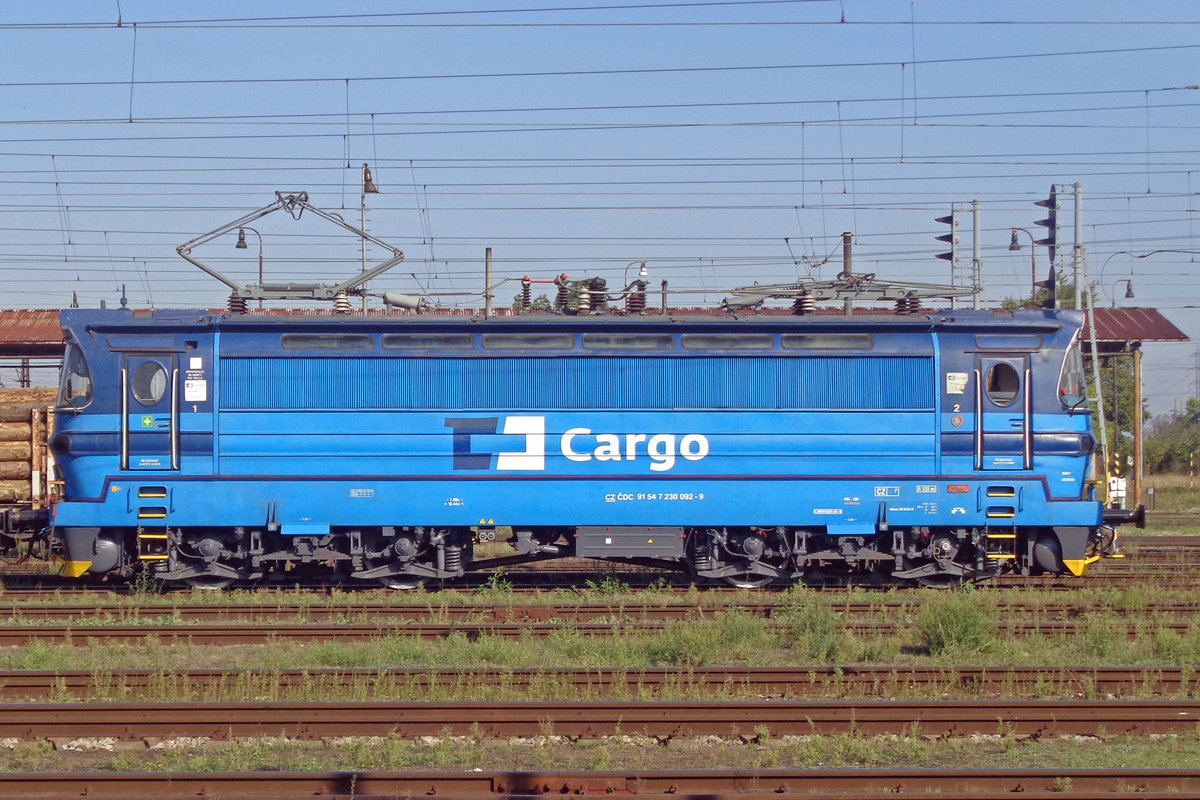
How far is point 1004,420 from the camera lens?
1473cm

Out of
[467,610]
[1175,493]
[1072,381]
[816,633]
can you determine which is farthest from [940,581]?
[1175,493]

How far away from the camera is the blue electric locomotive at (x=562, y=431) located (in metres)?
14.6

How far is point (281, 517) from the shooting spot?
1461cm

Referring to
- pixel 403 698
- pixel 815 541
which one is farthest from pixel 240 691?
pixel 815 541

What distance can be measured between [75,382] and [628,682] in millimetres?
8850

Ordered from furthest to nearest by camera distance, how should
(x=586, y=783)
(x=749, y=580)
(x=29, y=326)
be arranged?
(x=29, y=326) → (x=749, y=580) → (x=586, y=783)

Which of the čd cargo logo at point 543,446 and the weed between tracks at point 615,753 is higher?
the čd cargo logo at point 543,446

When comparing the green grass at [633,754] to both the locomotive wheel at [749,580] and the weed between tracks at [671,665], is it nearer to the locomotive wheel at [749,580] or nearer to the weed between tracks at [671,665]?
the weed between tracks at [671,665]

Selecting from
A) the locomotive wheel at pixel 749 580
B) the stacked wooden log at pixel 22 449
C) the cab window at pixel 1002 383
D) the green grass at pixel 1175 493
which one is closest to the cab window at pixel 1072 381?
the cab window at pixel 1002 383

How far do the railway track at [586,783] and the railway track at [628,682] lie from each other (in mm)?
2212

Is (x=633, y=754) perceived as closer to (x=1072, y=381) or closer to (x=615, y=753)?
(x=615, y=753)

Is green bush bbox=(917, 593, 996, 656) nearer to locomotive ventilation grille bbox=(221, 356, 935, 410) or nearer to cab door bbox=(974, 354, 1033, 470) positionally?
cab door bbox=(974, 354, 1033, 470)

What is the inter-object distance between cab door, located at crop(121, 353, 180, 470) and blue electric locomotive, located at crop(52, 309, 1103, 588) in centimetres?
3

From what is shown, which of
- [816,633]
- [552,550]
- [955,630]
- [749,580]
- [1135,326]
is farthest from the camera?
[1135,326]
